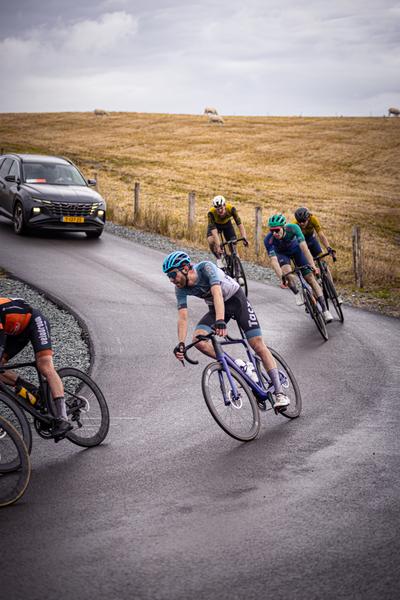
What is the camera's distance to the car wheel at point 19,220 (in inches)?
619

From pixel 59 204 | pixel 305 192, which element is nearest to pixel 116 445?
pixel 59 204

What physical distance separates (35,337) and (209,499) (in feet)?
6.44

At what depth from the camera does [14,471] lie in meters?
4.18

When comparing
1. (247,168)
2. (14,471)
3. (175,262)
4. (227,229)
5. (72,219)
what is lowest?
(14,471)

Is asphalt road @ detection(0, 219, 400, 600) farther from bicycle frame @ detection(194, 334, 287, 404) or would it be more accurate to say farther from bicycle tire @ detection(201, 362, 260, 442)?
bicycle frame @ detection(194, 334, 287, 404)

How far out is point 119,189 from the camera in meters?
32.8

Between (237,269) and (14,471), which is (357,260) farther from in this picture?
(14,471)

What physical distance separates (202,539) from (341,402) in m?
3.14

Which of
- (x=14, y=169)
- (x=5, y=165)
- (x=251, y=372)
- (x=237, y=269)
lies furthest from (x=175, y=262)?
(x=5, y=165)

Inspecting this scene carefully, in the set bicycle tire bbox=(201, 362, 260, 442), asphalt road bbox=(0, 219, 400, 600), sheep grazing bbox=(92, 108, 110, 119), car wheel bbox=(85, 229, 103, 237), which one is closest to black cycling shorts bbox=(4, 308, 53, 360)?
asphalt road bbox=(0, 219, 400, 600)

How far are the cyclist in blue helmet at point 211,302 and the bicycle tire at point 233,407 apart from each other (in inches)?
12.9

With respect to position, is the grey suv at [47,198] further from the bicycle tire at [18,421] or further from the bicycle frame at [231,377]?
the bicycle tire at [18,421]

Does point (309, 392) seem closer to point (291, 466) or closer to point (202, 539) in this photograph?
point (291, 466)

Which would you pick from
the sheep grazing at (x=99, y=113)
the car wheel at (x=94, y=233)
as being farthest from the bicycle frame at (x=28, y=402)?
the sheep grazing at (x=99, y=113)
